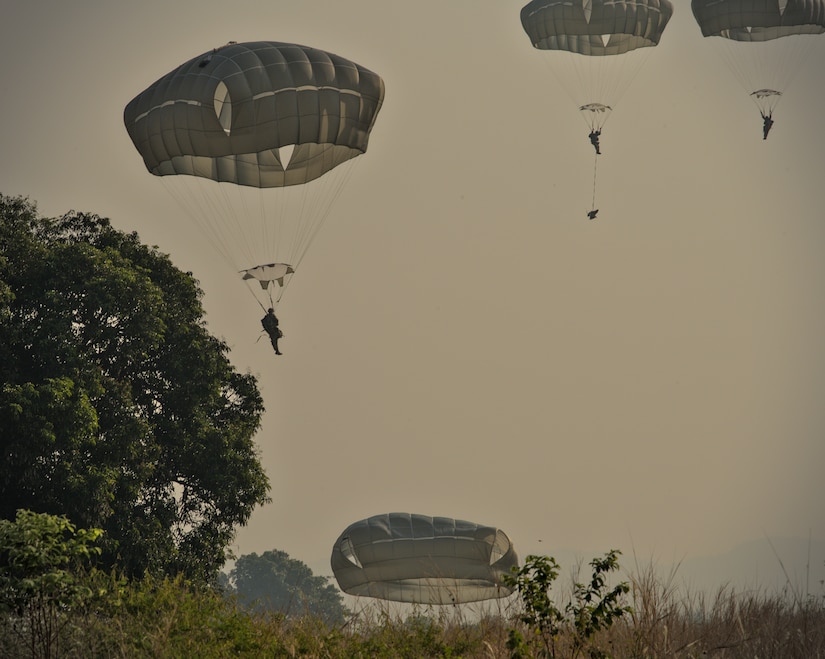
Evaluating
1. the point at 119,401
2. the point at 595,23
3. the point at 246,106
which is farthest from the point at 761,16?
the point at 119,401

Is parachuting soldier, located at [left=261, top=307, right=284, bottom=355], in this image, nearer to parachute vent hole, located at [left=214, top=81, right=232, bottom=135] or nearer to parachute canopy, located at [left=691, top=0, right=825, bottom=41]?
parachute vent hole, located at [left=214, top=81, right=232, bottom=135]

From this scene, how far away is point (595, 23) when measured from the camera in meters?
34.9

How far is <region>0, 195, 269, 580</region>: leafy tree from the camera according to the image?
73.0 feet

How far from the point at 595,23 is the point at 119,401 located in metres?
18.6

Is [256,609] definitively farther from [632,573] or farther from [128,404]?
[128,404]

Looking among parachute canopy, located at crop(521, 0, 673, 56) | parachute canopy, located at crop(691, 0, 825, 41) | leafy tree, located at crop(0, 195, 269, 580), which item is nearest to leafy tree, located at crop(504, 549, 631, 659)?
leafy tree, located at crop(0, 195, 269, 580)

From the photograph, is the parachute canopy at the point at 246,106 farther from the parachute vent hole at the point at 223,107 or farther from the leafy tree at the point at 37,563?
the leafy tree at the point at 37,563

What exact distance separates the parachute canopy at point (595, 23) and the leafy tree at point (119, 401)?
14.9 metres

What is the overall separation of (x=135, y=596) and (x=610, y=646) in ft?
25.3

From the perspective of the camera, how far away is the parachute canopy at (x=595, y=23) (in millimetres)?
35094

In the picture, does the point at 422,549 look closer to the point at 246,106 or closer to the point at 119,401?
the point at 119,401

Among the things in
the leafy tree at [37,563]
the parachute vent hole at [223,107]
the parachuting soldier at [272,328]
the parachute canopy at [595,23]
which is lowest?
the leafy tree at [37,563]

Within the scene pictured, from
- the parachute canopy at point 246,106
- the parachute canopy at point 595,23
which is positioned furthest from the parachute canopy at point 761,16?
the parachute canopy at point 246,106

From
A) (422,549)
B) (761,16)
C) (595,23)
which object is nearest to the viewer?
(422,549)
